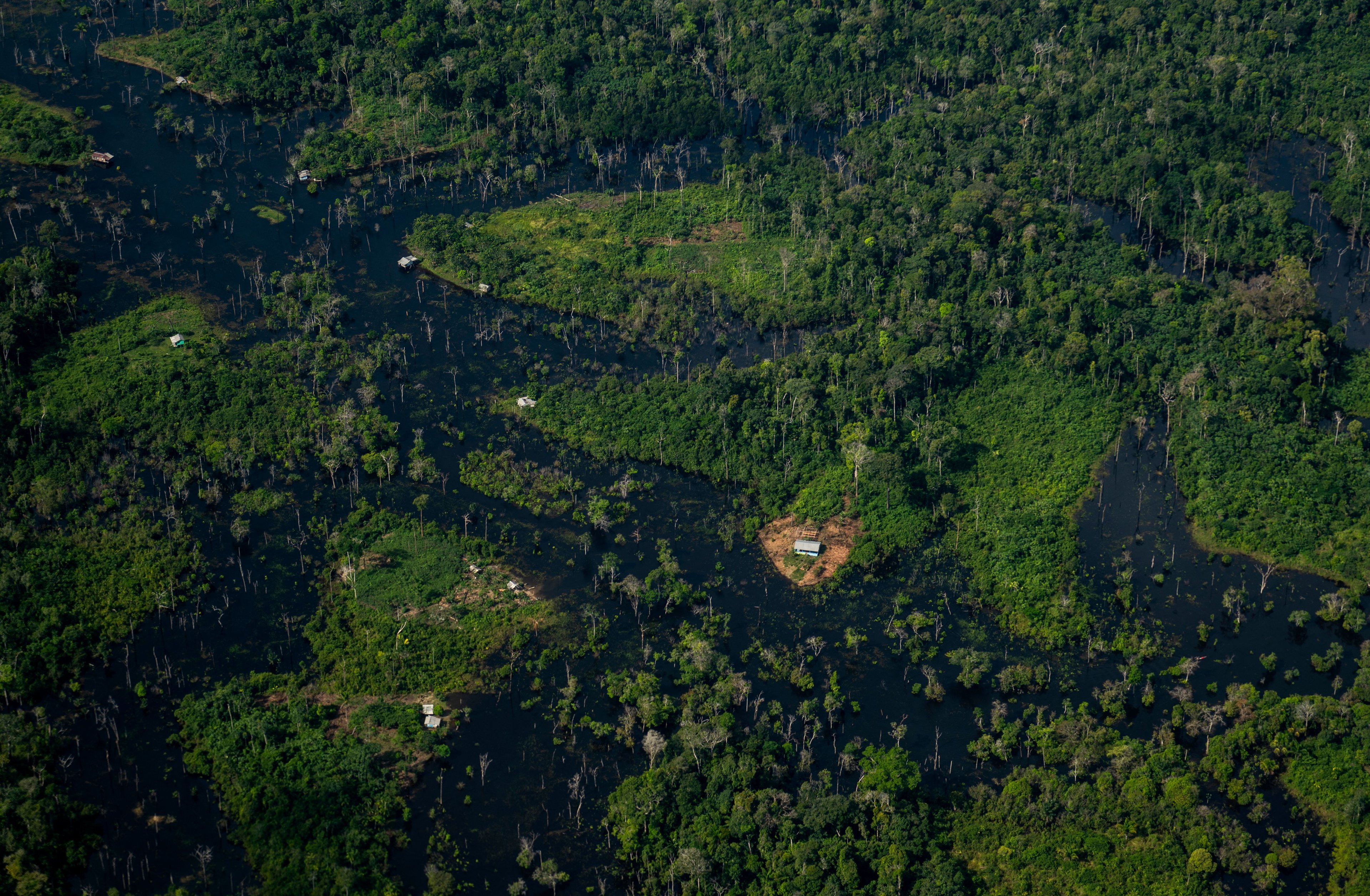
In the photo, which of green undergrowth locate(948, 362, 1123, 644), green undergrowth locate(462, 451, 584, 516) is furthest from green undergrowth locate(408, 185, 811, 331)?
green undergrowth locate(462, 451, 584, 516)

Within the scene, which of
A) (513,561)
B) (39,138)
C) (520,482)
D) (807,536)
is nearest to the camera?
(513,561)

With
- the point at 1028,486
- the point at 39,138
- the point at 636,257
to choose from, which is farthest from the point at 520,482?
the point at 39,138

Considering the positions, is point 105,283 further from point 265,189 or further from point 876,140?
point 876,140

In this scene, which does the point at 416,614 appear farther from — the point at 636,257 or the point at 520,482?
the point at 636,257

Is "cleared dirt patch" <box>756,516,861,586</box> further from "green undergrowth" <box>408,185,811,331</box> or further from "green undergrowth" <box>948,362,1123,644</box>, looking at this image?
"green undergrowth" <box>408,185,811,331</box>

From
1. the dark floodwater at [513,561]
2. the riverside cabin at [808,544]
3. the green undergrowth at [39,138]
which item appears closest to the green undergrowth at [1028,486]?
the dark floodwater at [513,561]

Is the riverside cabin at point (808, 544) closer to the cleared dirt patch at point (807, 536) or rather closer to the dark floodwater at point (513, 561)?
the cleared dirt patch at point (807, 536)
